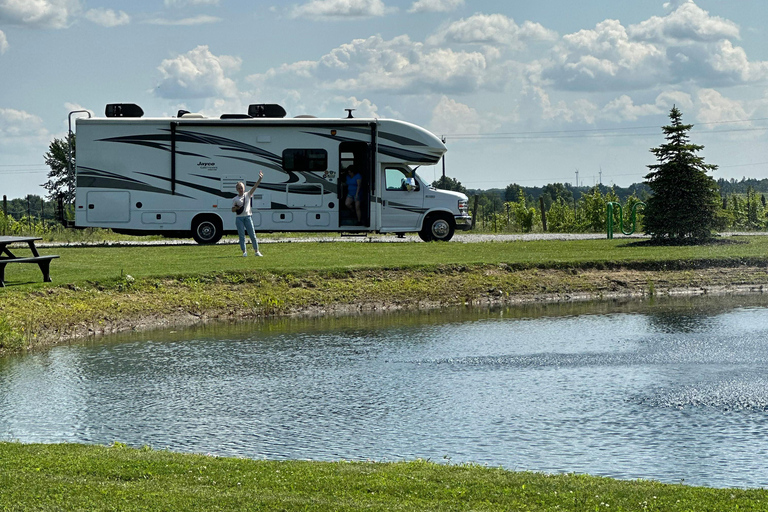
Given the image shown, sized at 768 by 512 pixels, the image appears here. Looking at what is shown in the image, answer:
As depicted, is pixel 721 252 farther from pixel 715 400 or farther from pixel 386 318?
pixel 715 400

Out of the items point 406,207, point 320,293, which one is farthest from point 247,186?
point 320,293

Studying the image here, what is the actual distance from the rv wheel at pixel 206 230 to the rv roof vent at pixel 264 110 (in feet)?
11.0

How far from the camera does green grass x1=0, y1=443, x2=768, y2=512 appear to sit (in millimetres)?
5949

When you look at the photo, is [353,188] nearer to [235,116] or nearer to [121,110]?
[235,116]

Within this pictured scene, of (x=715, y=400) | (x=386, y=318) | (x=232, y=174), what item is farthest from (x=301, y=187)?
(x=715, y=400)

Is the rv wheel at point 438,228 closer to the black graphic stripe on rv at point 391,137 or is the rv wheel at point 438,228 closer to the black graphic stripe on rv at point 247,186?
the black graphic stripe on rv at point 391,137

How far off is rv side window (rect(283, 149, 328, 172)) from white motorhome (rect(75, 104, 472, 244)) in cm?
3

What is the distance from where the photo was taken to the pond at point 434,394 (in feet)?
28.0

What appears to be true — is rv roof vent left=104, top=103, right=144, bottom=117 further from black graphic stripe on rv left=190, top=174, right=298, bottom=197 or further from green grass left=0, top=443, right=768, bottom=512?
green grass left=0, top=443, right=768, bottom=512

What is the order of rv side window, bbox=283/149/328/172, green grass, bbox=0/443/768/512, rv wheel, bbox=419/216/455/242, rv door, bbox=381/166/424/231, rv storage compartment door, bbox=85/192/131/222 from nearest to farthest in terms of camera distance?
green grass, bbox=0/443/768/512 < rv storage compartment door, bbox=85/192/131/222 < rv side window, bbox=283/149/328/172 < rv door, bbox=381/166/424/231 < rv wheel, bbox=419/216/455/242

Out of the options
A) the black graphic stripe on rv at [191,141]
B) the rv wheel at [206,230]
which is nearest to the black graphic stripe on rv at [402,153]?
the black graphic stripe on rv at [191,141]

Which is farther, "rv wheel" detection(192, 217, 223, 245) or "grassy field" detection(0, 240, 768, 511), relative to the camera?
"rv wheel" detection(192, 217, 223, 245)

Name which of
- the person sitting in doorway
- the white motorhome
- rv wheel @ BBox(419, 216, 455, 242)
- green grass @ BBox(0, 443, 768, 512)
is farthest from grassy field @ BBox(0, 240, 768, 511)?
rv wheel @ BBox(419, 216, 455, 242)

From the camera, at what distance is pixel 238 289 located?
18.7m
